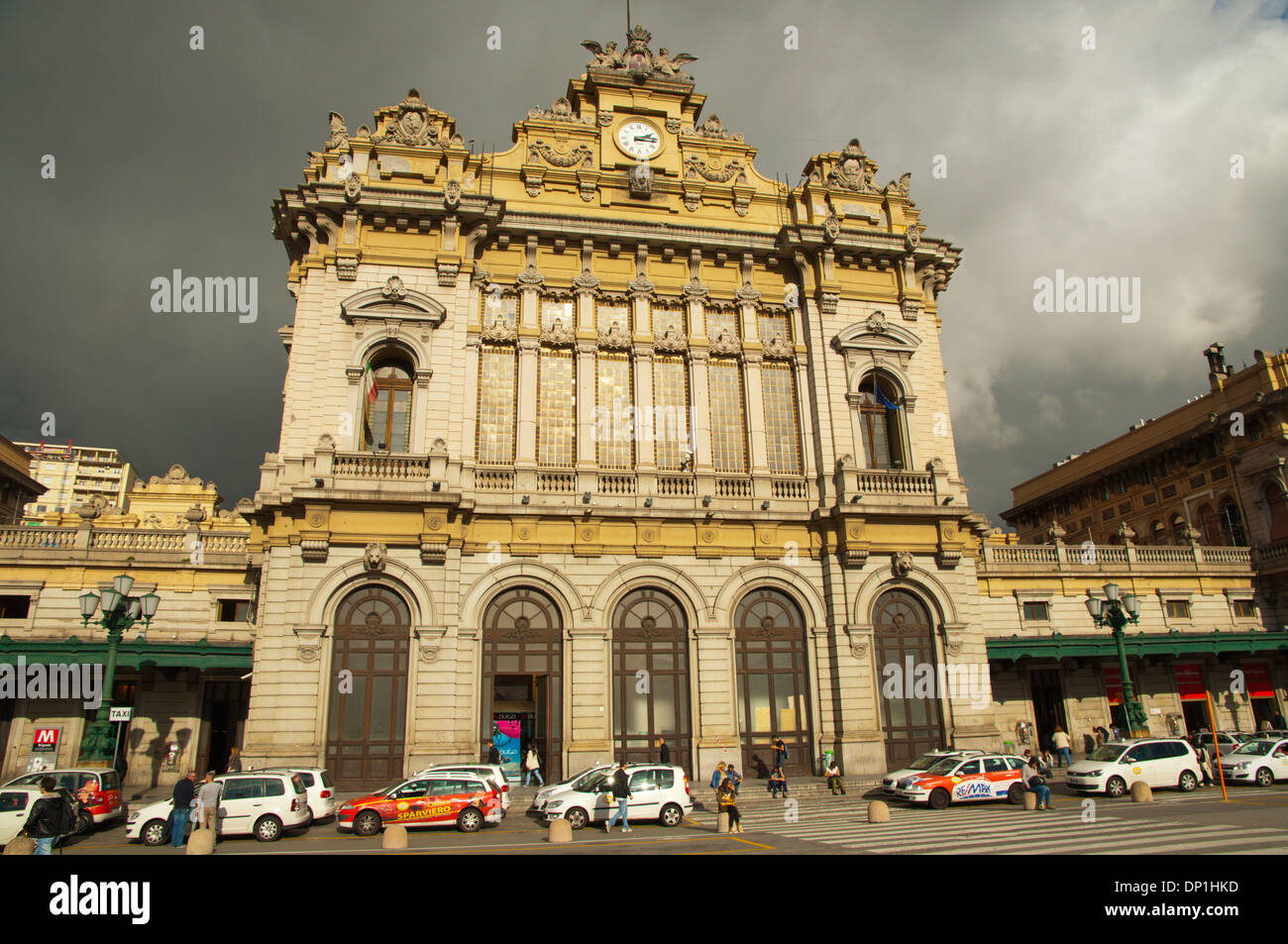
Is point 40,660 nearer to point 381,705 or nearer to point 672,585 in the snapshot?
point 381,705

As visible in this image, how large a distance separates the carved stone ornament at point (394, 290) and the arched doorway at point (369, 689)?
9.93m

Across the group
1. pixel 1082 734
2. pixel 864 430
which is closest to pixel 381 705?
pixel 864 430

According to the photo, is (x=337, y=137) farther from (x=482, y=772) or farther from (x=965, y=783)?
(x=965, y=783)

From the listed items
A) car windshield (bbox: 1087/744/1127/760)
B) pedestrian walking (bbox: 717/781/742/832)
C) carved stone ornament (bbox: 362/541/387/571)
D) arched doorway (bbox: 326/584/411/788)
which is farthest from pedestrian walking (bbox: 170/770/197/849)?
car windshield (bbox: 1087/744/1127/760)

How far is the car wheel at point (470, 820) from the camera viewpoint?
63.6 feet

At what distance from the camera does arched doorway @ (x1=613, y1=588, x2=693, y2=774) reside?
1027 inches

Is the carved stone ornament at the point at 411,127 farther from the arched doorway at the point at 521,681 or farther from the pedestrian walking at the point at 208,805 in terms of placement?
the pedestrian walking at the point at 208,805

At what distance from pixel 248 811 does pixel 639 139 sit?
27.0 metres

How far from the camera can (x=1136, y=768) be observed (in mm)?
22797

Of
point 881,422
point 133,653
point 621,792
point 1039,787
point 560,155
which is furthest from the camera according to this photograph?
point 560,155

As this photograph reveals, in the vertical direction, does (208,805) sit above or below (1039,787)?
above

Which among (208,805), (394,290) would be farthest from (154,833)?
(394,290)

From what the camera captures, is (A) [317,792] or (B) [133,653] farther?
(B) [133,653]

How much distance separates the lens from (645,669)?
2659 cm
